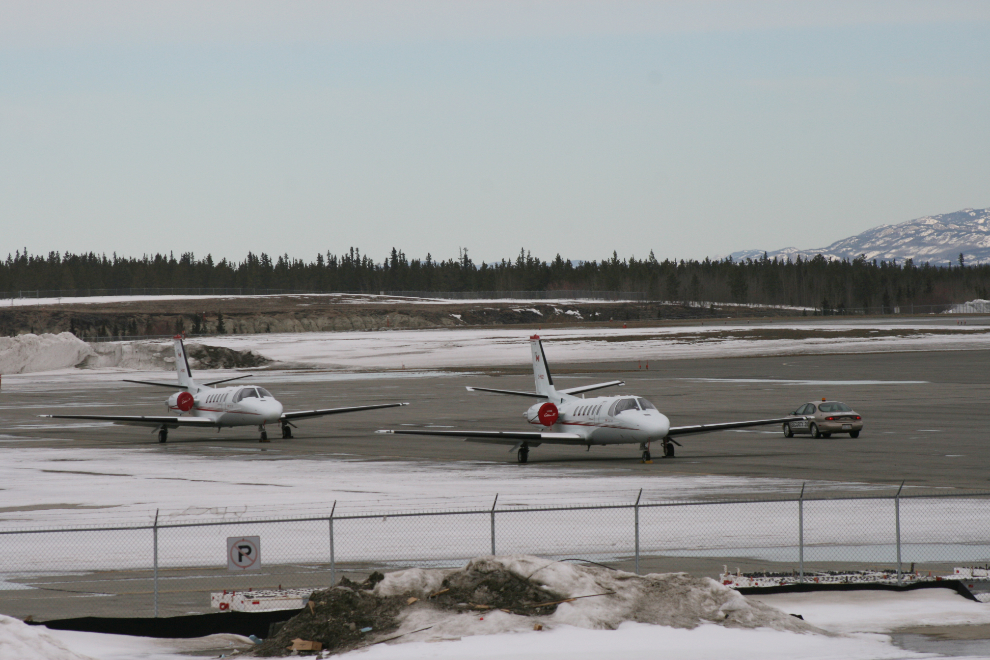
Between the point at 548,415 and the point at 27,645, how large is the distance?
86.0 ft

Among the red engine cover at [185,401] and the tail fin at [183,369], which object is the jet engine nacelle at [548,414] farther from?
the tail fin at [183,369]

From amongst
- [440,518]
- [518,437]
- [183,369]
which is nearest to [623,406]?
[518,437]

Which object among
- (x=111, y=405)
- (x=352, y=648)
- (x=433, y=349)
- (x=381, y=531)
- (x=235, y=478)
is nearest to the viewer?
(x=352, y=648)

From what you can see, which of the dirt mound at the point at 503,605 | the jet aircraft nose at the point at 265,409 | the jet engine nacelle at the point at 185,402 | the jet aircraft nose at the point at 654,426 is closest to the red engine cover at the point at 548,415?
the jet aircraft nose at the point at 654,426

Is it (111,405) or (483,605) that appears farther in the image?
(111,405)

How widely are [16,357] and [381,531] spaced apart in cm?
9511

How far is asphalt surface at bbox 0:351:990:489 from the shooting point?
109 ft

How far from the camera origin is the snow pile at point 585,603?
1378cm

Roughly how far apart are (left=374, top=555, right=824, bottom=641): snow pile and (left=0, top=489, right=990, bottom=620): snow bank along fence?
1.26 metres

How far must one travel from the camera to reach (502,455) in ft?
125

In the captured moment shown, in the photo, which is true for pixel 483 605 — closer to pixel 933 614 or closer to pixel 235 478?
pixel 933 614

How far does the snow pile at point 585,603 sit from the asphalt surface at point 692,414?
1485 centimetres

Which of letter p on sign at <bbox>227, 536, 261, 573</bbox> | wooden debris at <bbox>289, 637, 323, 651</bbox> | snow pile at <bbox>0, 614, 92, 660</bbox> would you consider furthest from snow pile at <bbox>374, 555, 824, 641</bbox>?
snow pile at <bbox>0, 614, 92, 660</bbox>

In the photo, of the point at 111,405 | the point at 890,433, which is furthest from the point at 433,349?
the point at 890,433
